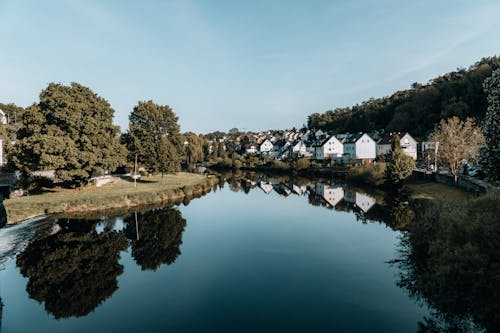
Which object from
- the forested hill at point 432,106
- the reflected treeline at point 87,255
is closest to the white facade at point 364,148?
the forested hill at point 432,106

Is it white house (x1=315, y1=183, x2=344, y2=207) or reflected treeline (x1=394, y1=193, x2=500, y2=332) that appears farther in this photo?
white house (x1=315, y1=183, x2=344, y2=207)

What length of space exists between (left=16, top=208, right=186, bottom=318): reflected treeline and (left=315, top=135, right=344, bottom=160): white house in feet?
246

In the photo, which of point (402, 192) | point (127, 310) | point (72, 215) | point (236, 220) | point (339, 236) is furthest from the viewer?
point (402, 192)

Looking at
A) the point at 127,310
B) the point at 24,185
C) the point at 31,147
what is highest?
the point at 31,147

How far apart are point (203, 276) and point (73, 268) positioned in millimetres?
9218

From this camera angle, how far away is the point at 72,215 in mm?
35000

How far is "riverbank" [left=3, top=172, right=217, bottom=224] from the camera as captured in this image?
33469 mm

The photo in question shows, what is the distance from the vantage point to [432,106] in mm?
121125

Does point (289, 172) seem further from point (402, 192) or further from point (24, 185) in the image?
point (24, 185)

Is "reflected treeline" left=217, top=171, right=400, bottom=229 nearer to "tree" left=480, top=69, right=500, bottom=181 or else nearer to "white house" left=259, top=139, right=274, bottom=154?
"tree" left=480, top=69, right=500, bottom=181

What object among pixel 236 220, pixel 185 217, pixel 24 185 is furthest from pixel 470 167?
pixel 24 185

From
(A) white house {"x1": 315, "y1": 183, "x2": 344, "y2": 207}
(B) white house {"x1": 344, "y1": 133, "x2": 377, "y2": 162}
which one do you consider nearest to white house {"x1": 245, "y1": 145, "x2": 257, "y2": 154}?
(B) white house {"x1": 344, "y1": 133, "x2": 377, "y2": 162}

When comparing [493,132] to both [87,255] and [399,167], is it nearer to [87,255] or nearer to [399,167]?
[87,255]

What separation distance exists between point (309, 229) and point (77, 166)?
2752 cm
